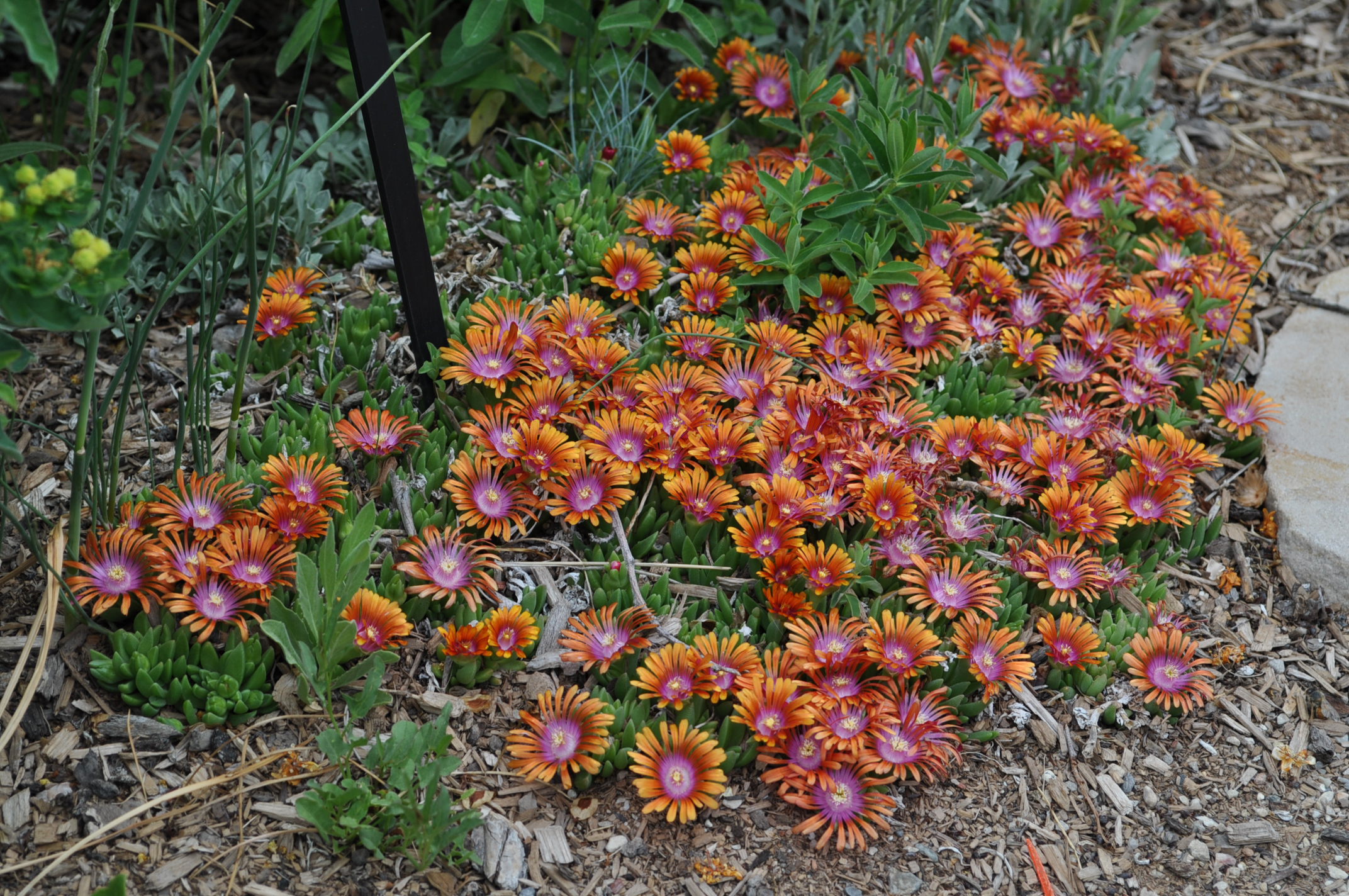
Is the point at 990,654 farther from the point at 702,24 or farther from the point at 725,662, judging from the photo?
the point at 702,24

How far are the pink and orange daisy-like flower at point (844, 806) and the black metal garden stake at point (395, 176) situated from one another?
1321 mm

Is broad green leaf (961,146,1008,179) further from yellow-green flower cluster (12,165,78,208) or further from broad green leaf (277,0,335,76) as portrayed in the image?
yellow-green flower cluster (12,165,78,208)

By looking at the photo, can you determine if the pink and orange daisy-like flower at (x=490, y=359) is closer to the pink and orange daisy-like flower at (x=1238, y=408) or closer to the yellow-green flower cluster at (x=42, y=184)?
the yellow-green flower cluster at (x=42, y=184)

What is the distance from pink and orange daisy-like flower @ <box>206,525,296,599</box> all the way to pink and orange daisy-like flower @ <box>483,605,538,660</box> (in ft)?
1.34

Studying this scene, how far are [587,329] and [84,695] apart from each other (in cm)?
134

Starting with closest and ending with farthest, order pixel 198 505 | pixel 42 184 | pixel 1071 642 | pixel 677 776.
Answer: pixel 42 184 → pixel 677 776 → pixel 198 505 → pixel 1071 642

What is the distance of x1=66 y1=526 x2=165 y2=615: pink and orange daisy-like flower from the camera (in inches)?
85.0

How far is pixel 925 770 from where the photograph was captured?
2201mm

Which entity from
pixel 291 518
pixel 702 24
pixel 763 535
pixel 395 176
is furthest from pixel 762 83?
pixel 291 518

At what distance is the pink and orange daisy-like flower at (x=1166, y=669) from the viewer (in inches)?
95.0

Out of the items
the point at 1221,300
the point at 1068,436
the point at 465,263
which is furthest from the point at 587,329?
the point at 1221,300

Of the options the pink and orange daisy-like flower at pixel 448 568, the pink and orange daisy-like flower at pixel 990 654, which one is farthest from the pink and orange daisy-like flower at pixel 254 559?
the pink and orange daisy-like flower at pixel 990 654

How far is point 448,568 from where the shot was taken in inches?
92.3

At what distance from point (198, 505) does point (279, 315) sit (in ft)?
2.08
